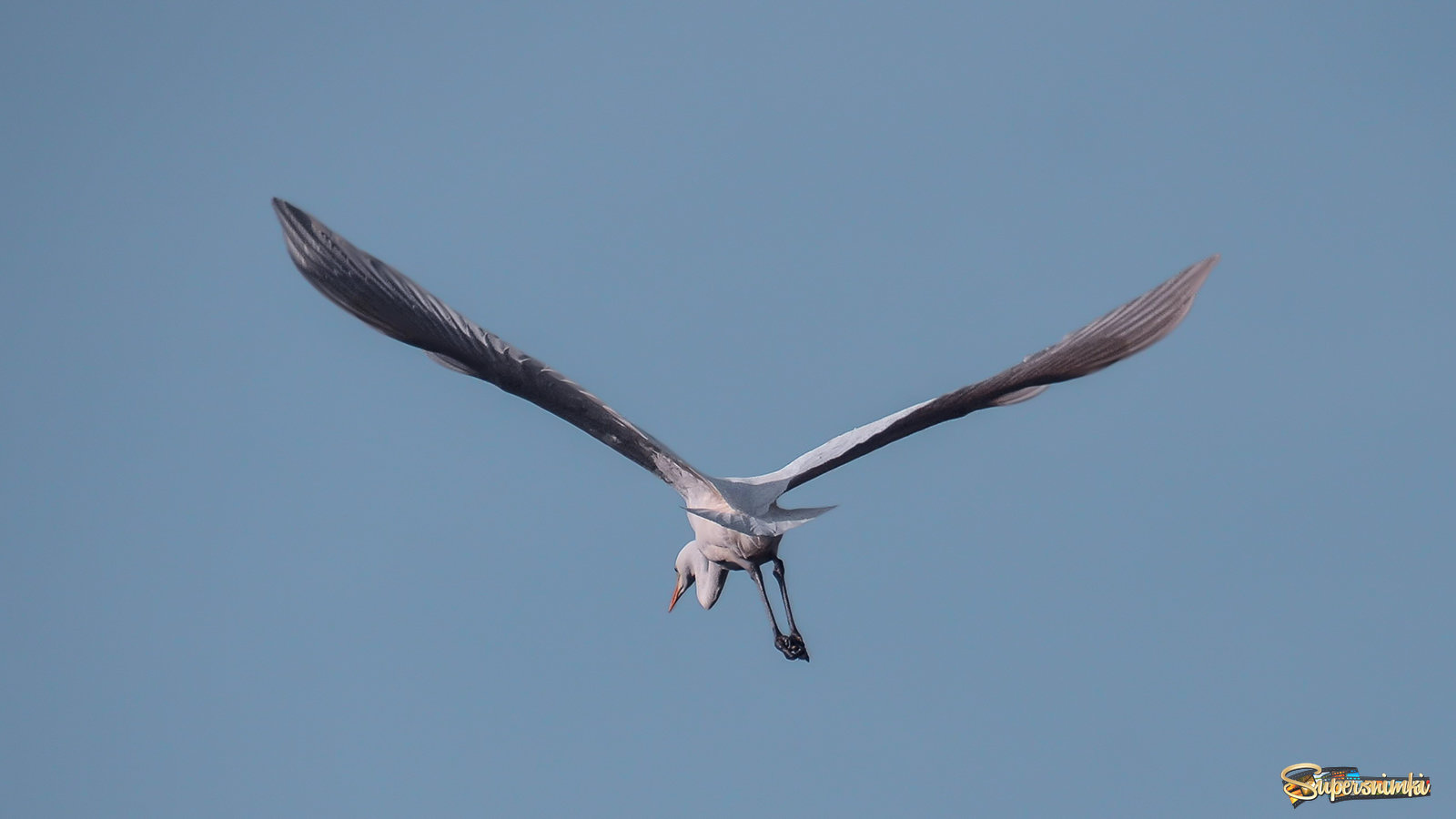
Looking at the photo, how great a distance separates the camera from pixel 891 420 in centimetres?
1380

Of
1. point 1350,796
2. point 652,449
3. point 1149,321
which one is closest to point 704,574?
point 652,449

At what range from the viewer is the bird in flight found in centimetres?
1273

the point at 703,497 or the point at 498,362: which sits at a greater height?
the point at 498,362

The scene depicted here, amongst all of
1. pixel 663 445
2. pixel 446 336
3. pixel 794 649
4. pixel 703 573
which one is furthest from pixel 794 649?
pixel 446 336

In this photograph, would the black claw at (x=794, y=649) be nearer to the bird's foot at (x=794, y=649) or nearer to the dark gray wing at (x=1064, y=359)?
the bird's foot at (x=794, y=649)

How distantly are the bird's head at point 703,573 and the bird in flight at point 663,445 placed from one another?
15 centimetres

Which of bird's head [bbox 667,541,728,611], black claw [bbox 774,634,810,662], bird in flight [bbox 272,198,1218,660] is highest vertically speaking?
bird in flight [bbox 272,198,1218,660]

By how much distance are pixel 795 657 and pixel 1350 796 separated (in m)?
6.20

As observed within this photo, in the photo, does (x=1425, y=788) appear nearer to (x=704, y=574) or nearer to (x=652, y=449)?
(x=704, y=574)

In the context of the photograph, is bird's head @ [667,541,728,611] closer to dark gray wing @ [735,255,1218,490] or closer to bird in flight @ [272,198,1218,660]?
bird in flight @ [272,198,1218,660]

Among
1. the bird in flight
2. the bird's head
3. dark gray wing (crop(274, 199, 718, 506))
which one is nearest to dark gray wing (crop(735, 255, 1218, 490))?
the bird in flight

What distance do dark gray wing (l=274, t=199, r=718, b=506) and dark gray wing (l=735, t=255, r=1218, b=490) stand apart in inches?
32.3

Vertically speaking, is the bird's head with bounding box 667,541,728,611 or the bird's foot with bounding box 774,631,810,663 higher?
the bird's head with bounding box 667,541,728,611

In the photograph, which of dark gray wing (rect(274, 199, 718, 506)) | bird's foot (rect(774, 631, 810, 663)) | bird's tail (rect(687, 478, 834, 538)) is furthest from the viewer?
bird's foot (rect(774, 631, 810, 663))
